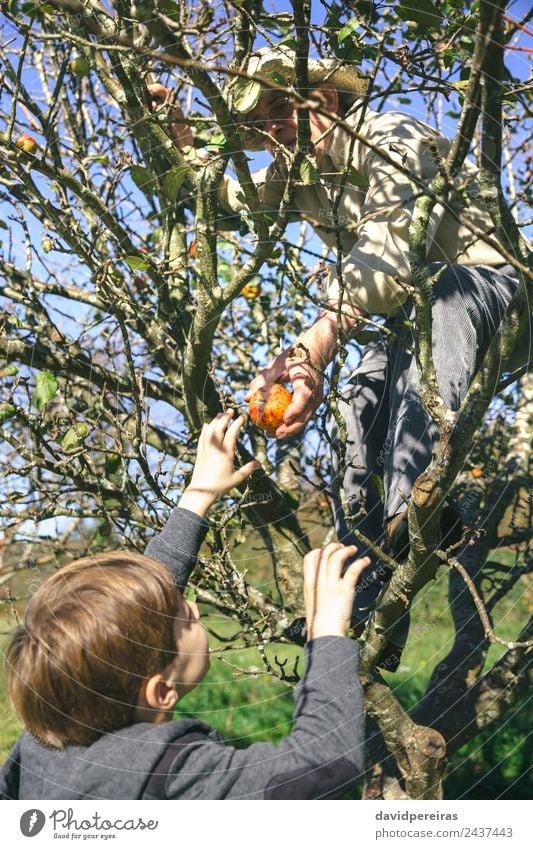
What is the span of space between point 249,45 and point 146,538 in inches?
43.6

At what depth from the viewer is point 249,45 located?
133 centimetres

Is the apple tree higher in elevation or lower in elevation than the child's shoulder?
higher

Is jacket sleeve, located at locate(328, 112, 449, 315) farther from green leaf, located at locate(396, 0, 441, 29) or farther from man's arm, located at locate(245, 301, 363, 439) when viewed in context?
green leaf, located at locate(396, 0, 441, 29)

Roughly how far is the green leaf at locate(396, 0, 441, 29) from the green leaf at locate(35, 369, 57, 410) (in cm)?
84

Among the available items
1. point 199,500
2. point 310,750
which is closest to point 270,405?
point 199,500

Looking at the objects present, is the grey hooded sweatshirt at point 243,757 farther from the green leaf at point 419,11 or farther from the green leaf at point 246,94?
the green leaf at point 419,11

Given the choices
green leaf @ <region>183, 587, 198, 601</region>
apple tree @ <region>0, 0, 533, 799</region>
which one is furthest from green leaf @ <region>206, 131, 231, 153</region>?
green leaf @ <region>183, 587, 198, 601</region>

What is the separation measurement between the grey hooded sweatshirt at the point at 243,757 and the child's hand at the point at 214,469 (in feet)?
1.16

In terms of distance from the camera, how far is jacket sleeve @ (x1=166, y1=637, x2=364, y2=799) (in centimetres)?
100

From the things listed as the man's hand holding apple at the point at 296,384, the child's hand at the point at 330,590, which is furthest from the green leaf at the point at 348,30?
the child's hand at the point at 330,590

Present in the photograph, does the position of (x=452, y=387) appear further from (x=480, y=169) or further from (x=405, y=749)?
(x=405, y=749)
